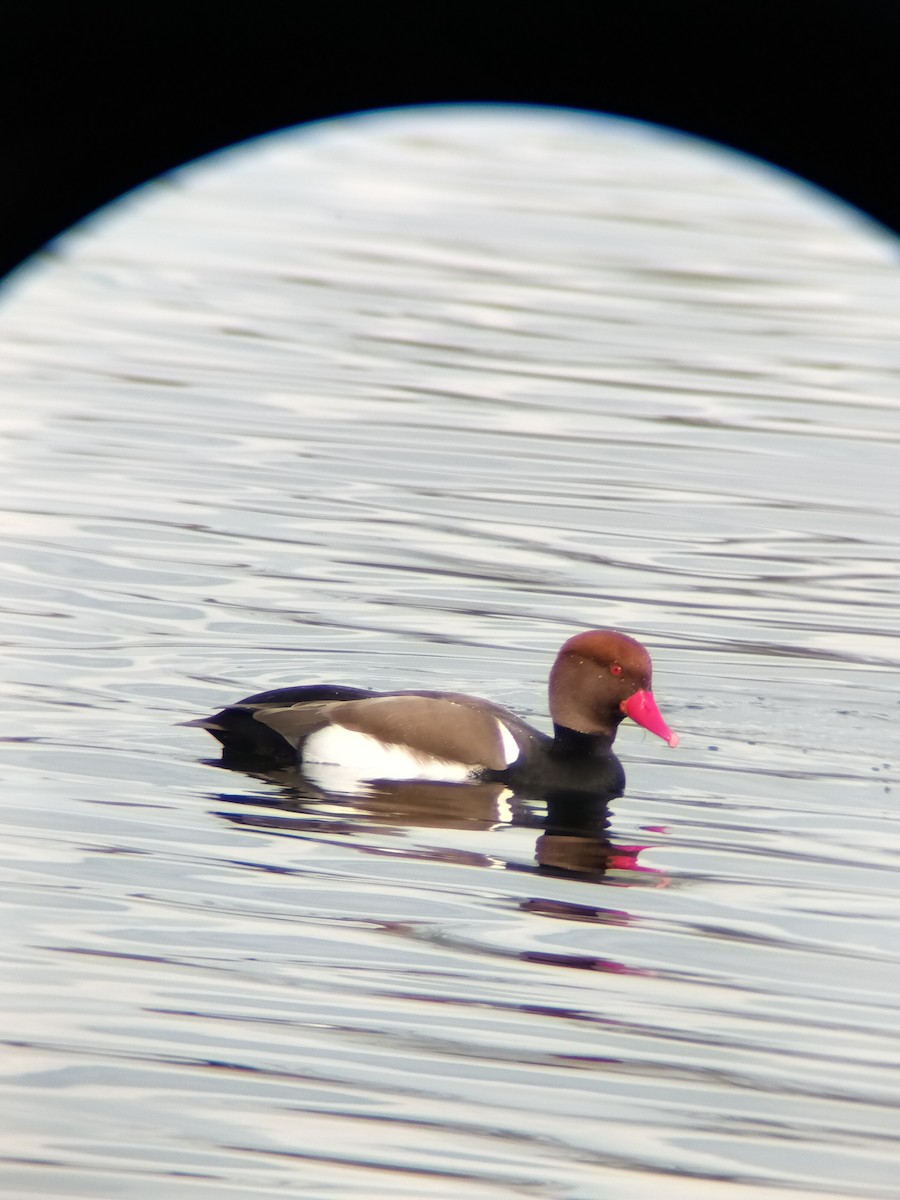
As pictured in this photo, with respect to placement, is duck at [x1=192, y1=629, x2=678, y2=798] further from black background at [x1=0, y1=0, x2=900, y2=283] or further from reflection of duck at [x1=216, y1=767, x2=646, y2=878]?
black background at [x1=0, y1=0, x2=900, y2=283]

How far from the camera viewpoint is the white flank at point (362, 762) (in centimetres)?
789

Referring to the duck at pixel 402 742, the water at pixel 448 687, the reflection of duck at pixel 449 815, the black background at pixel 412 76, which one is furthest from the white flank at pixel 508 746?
the black background at pixel 412 76

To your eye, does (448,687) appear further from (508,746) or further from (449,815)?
(449,815)

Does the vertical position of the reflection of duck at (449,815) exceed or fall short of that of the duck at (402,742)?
it falls short

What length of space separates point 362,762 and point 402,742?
20 cm

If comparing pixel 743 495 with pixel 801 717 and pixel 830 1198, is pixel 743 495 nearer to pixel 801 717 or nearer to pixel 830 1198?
pixel 801 717

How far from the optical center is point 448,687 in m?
→ 9.00

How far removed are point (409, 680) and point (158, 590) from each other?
1.78 metres

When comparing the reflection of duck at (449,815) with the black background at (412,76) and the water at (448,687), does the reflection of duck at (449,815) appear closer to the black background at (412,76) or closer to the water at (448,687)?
the water at (448,687)

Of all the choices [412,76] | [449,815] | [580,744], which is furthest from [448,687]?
[412,76]

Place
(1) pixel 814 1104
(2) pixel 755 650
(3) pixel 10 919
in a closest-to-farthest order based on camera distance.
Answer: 1. (1) pixel 814 1104
2. (3) pixel 10 919
3. (2) pixel 755 650

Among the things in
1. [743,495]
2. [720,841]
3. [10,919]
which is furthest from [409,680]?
[743,495]

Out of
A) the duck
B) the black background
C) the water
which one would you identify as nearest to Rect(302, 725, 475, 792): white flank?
the duck

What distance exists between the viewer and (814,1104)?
514 cm
